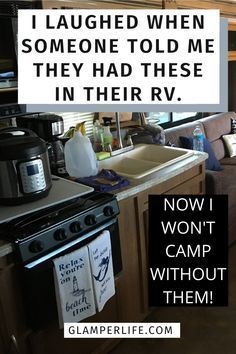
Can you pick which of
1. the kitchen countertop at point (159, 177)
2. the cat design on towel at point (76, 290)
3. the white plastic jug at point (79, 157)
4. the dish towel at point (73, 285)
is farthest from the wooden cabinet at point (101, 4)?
the cat design on towel at point (76, 290)

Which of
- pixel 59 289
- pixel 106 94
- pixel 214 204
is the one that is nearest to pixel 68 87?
pixel 106 94

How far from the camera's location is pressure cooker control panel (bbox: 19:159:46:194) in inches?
49.1

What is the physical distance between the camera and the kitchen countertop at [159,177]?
154 centimetres

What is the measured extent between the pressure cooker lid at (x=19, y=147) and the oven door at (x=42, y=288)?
1.24ft

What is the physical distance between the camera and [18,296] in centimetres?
121

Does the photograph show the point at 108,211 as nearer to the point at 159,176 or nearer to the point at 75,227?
the point at 75,227

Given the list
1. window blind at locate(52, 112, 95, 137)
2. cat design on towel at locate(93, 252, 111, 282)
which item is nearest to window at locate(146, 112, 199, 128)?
window blind at locate(52, 112, 95, 137)

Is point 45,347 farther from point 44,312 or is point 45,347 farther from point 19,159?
point 19,159

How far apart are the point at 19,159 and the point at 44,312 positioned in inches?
23.3

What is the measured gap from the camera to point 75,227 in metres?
1.30

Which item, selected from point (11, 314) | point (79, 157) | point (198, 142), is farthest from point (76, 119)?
point (11, 314)

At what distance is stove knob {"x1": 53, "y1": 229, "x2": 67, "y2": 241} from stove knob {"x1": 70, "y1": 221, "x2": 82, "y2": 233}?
39 mm

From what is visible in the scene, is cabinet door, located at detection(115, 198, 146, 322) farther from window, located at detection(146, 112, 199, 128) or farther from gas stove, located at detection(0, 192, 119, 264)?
window, located at detection(146, 112, 199, 128)

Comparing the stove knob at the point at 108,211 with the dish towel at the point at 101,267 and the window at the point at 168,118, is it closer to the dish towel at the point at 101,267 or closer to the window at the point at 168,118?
the dish towel at the point at 101,267
